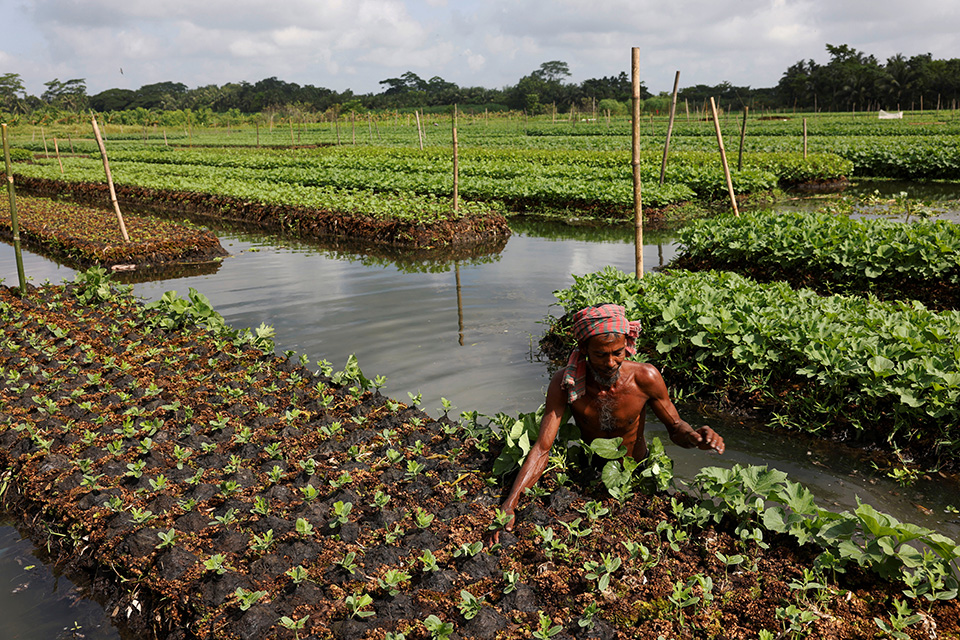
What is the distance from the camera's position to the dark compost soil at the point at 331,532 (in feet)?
10.4

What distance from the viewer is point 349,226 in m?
16.2

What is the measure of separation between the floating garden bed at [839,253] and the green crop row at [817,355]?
231cm

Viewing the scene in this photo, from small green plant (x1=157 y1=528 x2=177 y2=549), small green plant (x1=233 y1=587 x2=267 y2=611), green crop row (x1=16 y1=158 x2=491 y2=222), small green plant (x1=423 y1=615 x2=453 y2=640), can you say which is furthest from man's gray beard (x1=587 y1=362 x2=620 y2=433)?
green crop row (x1=16 y1=158 x2=491 y2=222)

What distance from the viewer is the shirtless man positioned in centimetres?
382

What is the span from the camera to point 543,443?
4.00m

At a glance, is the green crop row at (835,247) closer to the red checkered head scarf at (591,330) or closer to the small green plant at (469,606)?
the red checkered head scarf at (591,330)

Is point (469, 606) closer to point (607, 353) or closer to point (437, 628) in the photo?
point (437, 628)

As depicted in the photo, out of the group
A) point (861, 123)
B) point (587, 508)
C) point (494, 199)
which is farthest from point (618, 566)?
point (861, 123)

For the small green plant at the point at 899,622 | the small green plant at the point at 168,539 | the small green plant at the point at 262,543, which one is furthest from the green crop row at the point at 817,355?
the small green plant at the point at 168,539

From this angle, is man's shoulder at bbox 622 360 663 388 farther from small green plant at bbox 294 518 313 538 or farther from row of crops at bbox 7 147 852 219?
row of crops at bbox 7 147 852 219

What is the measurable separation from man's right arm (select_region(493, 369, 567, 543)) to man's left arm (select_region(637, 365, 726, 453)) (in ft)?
1.63

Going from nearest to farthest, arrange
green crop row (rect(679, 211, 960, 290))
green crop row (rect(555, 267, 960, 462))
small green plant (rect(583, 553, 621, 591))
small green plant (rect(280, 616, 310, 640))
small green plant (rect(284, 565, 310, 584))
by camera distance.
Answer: small green plant (rect(280, 616, 310, 640)), small green plant (rect(583, 553, 621, 591)), small green plant (rect(284, 565, 310, 584)), green crop row (rect(555, 267, 960, 462)), green crop row (rect(679, 211, 960, 290))

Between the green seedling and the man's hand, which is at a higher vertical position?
the man's hand

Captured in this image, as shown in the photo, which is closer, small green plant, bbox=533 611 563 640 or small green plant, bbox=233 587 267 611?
small green plant, bbox=533 611 563 640
